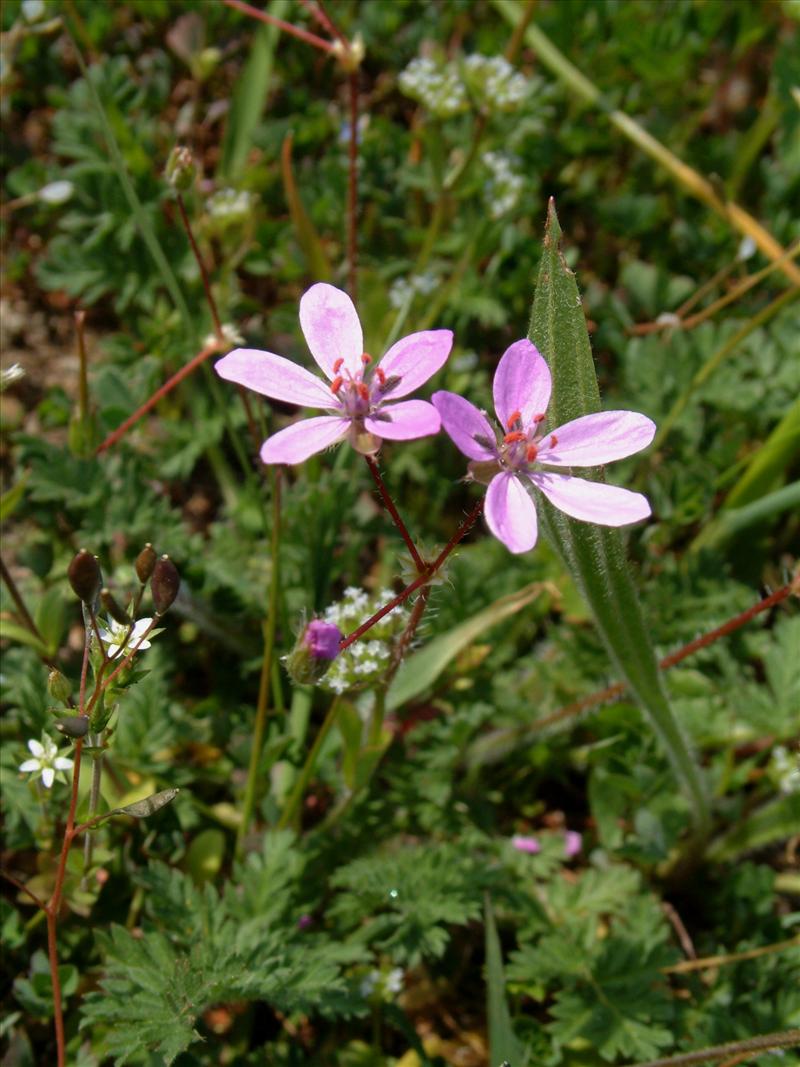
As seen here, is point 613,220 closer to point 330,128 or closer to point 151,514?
point 330,128

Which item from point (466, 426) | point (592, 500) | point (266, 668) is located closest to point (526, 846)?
point (266, 668)

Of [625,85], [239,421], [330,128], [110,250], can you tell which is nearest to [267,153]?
[330,128]

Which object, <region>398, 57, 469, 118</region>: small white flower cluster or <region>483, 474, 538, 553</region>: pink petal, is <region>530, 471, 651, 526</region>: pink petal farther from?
<region>398, 57, 469, 118</region>: small white flower cluster

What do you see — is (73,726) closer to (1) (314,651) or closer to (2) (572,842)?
(1) (314,651)

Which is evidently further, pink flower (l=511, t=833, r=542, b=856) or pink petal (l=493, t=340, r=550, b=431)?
pink flower (l=511, t=833, r=542, b=856)

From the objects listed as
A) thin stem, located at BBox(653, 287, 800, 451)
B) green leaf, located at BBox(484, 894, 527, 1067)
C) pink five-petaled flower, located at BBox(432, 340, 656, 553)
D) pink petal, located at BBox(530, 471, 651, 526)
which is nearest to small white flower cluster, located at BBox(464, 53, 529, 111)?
thin stem, located at BBox(653, 287, 800, 451)

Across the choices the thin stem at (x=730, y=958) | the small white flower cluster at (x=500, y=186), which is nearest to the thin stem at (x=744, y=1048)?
the thin stem at (x=730, y=958)
